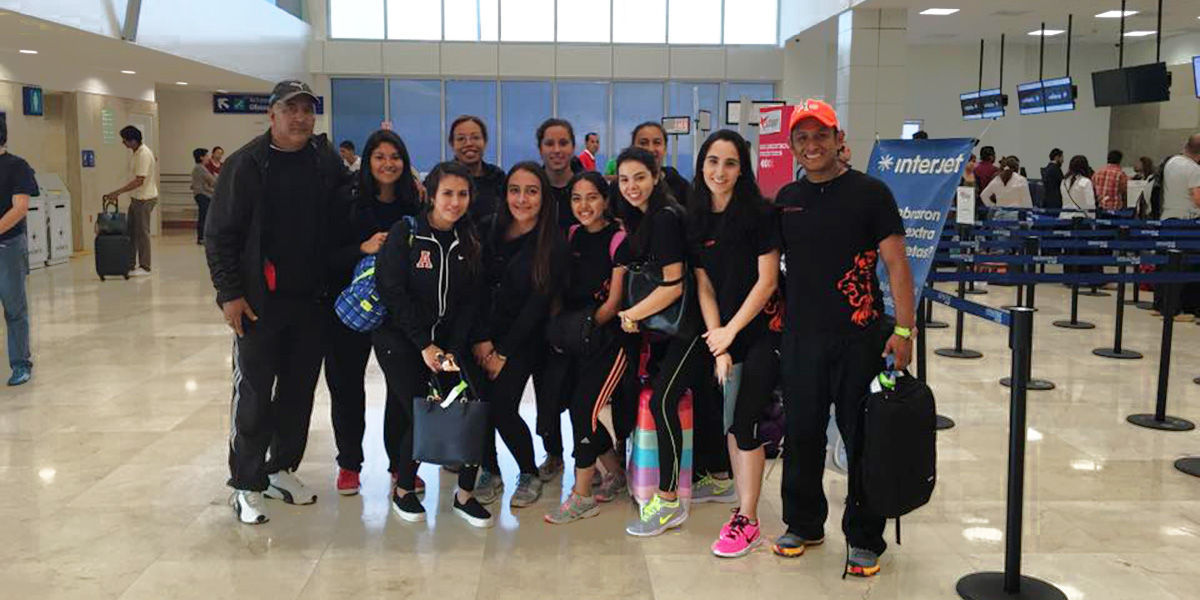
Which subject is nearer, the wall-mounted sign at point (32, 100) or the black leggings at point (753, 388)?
the black leggings at point (753, 388)

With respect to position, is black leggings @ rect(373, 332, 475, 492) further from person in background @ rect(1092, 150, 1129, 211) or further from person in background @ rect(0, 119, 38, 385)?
person in background @ rect(1092, 150, 1129, 211)

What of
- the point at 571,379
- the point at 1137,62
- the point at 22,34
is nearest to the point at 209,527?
the point at 571,379

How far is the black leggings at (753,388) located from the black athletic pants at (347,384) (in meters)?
1.69

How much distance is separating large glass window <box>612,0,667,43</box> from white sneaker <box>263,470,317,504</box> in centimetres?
1944

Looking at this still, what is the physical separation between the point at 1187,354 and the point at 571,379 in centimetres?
620

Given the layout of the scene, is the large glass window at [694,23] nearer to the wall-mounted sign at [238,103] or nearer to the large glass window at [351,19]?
the large glass window at [351,19]

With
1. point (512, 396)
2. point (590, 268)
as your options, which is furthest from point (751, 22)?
point (512, 396)

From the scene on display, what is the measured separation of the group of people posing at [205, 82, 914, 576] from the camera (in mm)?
3541

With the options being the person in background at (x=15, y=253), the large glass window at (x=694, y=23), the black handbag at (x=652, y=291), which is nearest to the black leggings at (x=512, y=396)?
the black handbag at (x=652, y=291)

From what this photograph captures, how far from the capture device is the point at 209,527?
4148mm

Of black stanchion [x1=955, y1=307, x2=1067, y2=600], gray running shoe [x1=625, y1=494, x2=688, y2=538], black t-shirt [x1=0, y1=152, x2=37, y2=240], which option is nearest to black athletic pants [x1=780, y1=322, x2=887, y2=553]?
black stanchion [x1=955, y1=307, x2=1067, y2=600]

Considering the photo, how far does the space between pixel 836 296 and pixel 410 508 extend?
198cm

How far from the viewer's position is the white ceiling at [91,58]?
36.1 feet

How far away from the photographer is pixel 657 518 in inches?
160
